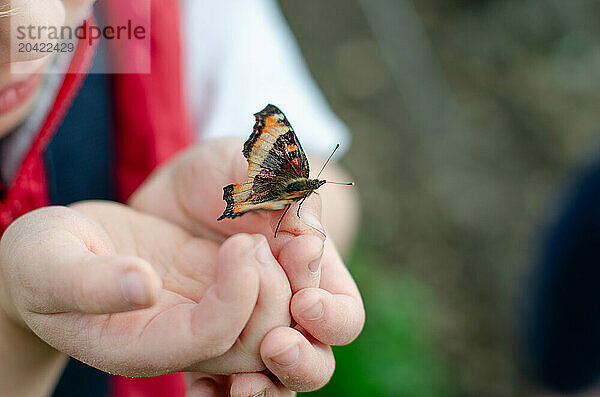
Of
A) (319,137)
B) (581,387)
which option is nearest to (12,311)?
(319,137)

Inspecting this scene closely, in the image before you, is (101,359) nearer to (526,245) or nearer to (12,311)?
(12,311)

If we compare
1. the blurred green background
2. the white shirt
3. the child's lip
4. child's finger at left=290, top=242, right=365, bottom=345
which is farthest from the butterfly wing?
the blurred green background

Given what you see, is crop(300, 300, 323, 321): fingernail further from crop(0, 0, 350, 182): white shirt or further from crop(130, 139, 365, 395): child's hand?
crop(0, 0, 350, 182): white shirt

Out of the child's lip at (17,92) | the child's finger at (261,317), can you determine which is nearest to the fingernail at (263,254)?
the child's finger at (261,317)

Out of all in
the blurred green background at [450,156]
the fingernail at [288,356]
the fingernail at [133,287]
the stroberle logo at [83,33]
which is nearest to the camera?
the fingernail at [133,287]

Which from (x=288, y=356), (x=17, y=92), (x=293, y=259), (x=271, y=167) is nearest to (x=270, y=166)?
(x=271, y=167)

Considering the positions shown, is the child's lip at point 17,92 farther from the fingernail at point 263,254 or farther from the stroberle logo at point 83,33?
the fingernail at point 263,254

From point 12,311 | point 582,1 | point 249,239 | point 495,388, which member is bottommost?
point 495,388
